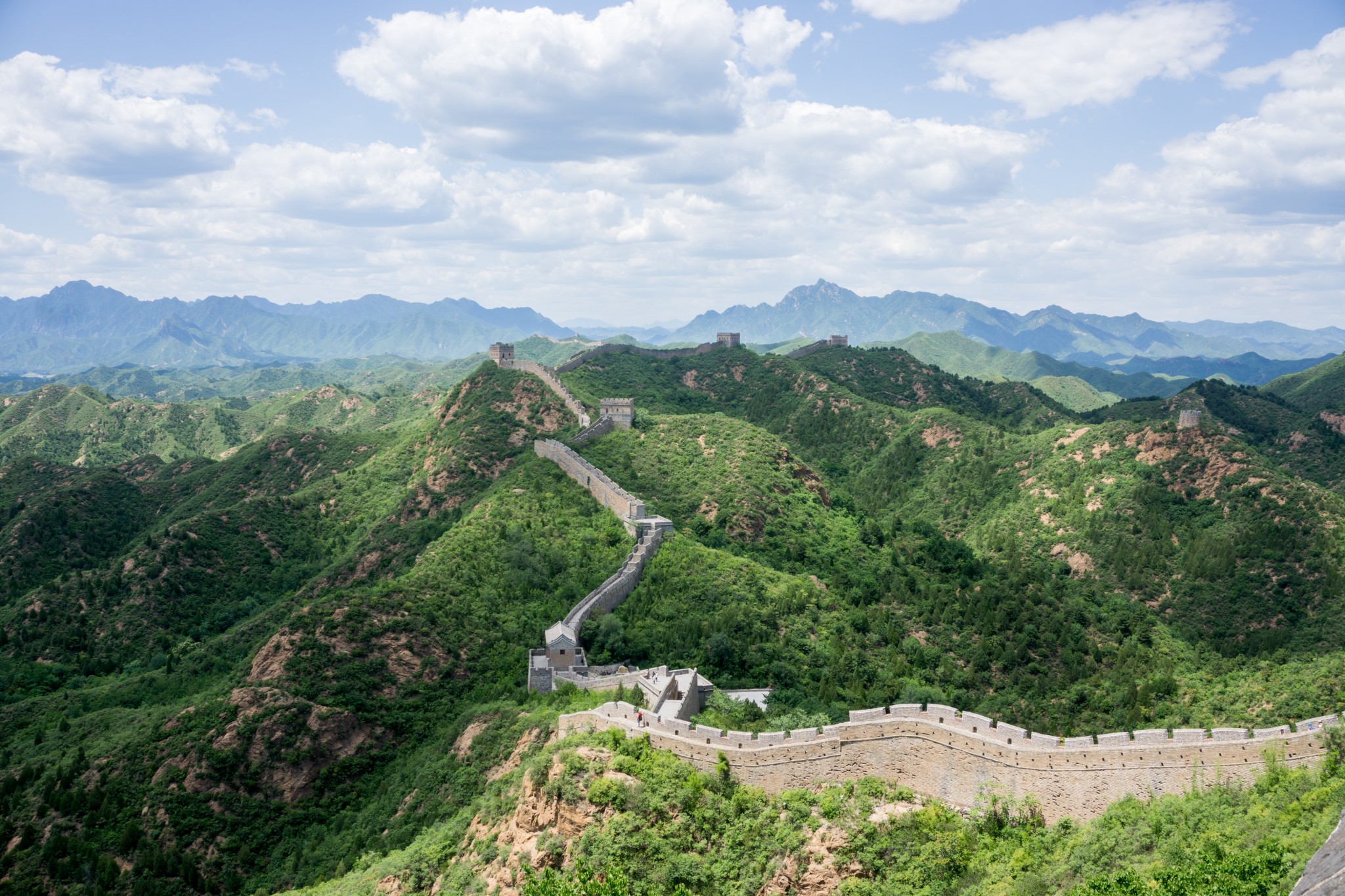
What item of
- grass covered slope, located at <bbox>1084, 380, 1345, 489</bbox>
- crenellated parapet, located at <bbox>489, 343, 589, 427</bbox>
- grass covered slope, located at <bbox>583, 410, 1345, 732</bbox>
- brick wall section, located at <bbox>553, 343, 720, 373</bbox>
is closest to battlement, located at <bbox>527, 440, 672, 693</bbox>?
grass covered slope, located at <bbox>583, 410, 1345, 732</bbox>

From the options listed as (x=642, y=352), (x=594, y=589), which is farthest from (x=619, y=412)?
(x=642, y=352)

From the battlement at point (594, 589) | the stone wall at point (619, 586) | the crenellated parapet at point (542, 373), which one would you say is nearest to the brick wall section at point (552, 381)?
the crenellated parapet at point (542, 373)

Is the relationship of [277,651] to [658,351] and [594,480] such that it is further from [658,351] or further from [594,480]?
[658,351]

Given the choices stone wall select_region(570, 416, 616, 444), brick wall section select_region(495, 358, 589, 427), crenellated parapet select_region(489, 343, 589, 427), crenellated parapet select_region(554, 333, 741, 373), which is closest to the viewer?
stone wall select_region(570, 416, 616, 444)

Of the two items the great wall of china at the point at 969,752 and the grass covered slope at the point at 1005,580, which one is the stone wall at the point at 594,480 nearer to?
the grass covered slope at the point at 1005,580

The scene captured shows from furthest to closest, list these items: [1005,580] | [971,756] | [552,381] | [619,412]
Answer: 1. [552,381]
2. [619,412]
3. [1005,580]
4. [971,756]

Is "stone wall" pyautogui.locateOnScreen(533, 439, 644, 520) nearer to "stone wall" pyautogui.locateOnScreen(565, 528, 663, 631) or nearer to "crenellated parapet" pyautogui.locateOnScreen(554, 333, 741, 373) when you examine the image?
"stone wall" pyautogui.locateOnScreen(565, 528, 663, 631)
